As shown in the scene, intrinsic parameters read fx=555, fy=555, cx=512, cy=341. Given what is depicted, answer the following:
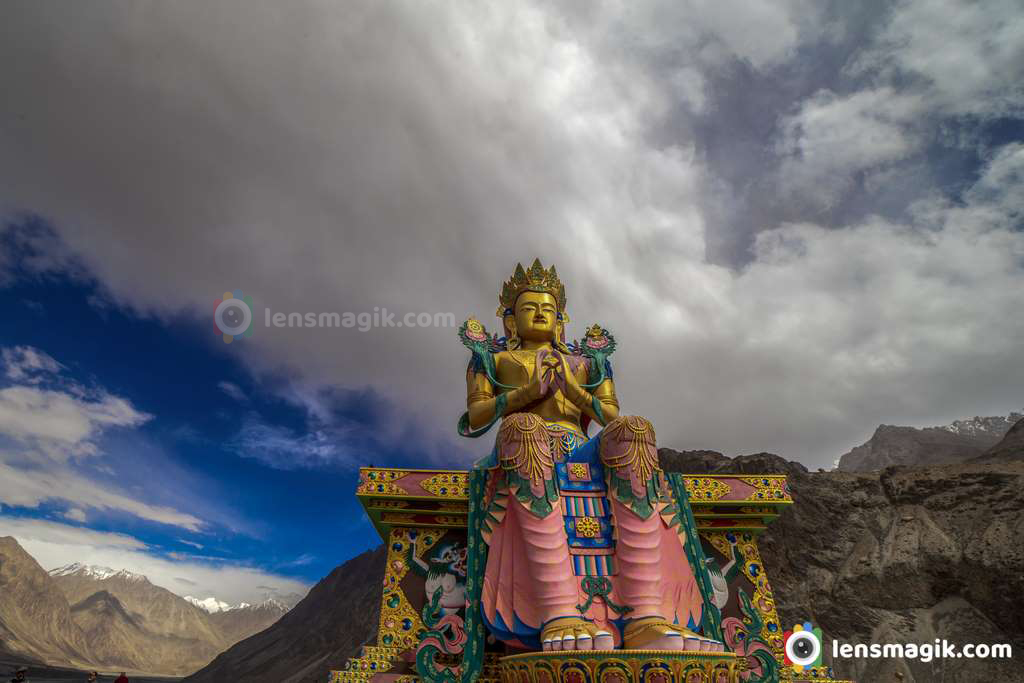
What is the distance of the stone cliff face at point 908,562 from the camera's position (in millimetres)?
15680

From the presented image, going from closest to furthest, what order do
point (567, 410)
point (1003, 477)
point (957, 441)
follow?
point (567, 410), point (1003, 477), point (957, 441)

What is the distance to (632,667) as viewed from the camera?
333 cm

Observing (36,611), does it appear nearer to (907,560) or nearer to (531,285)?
(907,560)

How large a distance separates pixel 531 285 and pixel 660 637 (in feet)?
13.8

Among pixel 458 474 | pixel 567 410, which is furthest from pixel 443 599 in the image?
pixel 567 410

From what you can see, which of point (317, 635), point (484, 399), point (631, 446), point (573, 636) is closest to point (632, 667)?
point (573, 636)

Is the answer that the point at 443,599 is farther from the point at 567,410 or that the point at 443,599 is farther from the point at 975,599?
the point at 975,599

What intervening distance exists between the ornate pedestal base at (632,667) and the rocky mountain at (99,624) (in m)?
68.0

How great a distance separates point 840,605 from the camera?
18.3 m

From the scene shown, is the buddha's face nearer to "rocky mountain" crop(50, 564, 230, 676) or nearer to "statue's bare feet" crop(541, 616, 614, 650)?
"statue's bare feet" crop(541, 616, 614, 650)

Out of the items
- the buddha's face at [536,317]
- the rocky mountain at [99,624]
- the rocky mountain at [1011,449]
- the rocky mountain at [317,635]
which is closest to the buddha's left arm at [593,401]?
the buddha's face at [536,317]

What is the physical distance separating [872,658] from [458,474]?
59.3 ft

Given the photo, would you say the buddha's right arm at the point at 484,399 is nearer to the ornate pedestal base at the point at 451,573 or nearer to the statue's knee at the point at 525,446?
the ornate pedestal base at the point at 451,573

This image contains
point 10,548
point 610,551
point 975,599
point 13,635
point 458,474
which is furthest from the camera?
point 10,548
